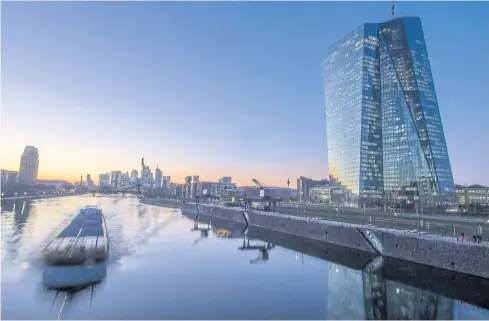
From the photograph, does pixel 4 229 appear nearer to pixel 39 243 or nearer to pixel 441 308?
pixel 39 243

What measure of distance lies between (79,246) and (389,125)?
505 ft

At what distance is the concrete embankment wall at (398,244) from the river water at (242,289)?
1982mm

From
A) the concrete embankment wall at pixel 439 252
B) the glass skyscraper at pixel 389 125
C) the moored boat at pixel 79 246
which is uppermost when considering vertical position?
the glass skyscraper at pixel 389 125

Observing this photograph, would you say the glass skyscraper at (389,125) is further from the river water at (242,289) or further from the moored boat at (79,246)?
the moored boat at (79,246)

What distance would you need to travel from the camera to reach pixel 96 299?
34781 millimetres

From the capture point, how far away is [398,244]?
178ft

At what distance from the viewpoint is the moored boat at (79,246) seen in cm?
5306

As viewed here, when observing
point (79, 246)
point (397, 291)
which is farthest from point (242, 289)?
point (79, 246)

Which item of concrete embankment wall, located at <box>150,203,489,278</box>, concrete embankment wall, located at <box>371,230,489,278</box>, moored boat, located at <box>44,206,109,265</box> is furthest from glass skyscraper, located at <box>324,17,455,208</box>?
moored boat, located at <box>44,206,109,265</box>

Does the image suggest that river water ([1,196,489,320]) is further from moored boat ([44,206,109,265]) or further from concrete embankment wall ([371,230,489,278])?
moored boat ([44,206,109,265])

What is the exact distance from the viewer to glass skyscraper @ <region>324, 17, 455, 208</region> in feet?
495

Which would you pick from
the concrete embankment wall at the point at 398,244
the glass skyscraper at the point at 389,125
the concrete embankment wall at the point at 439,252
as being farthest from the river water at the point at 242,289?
the glass skyscraper at the point at 389,125

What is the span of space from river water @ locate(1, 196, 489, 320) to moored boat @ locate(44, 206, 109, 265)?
242 cm

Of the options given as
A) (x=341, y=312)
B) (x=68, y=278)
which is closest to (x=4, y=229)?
(x=68, y=278)
